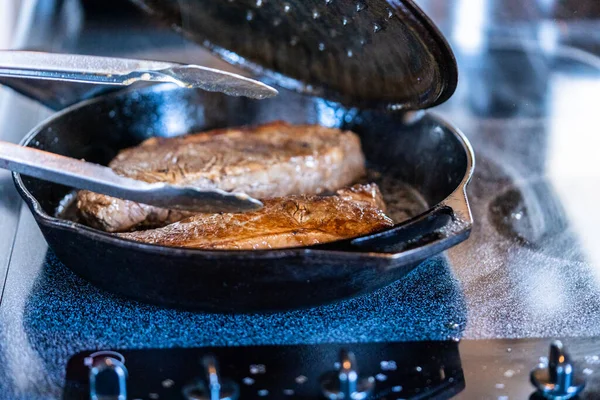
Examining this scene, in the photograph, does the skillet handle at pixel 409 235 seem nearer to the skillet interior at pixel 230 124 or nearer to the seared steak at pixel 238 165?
the skillet interior at pixel 230 124

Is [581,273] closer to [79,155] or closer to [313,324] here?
[313,324]

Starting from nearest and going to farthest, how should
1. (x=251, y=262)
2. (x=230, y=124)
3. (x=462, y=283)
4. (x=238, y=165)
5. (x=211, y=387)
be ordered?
(x=211, y=387) → (x=251, y=262) → (x=462, y=283) → (x=238, y=165) → (x=230, y=124)

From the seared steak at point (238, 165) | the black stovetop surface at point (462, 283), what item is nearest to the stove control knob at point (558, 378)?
the black stovetop surface at point (462, 283)

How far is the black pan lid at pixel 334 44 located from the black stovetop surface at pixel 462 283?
359 mm

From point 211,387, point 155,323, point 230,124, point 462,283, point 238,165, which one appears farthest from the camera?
point 230,124

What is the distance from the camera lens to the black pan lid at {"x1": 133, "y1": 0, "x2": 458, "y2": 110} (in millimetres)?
1401

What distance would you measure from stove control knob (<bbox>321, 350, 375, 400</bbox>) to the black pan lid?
2.07ft

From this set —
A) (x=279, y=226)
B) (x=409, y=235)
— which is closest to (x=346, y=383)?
(x=409, y=235)

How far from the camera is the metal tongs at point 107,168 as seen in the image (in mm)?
1090

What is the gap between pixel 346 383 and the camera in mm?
987

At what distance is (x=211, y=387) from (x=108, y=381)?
0.50ft

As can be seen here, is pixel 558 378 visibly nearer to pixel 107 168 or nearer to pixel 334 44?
pixel 107 168

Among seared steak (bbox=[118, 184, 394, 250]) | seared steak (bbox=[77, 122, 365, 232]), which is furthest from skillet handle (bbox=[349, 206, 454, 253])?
seared steak (bbox=[77, 122, 365, 232])

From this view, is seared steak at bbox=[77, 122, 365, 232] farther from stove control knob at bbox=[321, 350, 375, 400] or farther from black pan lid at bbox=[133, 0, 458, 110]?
stove control knob at bbox=[321, 350, 375, 400]
